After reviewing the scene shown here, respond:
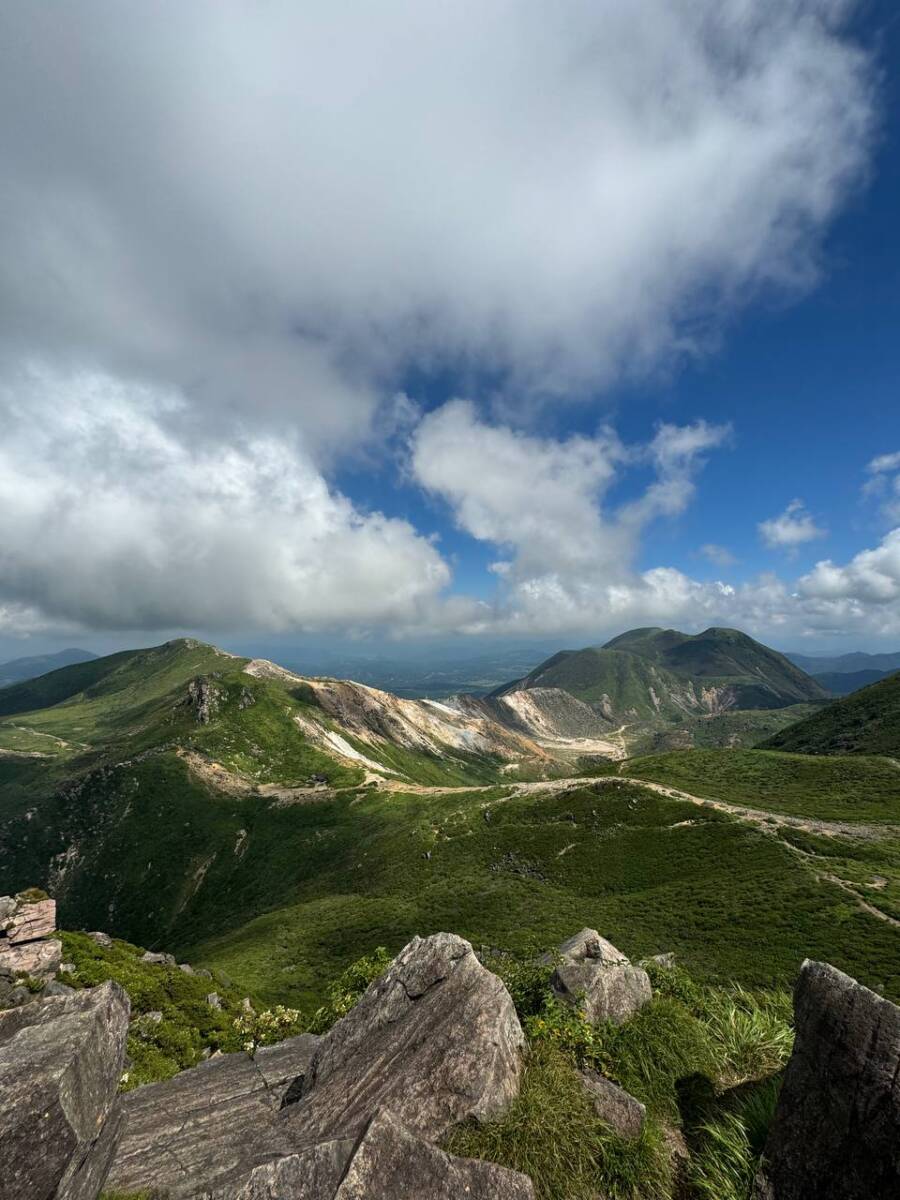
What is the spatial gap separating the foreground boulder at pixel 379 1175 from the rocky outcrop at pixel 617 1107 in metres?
3.22

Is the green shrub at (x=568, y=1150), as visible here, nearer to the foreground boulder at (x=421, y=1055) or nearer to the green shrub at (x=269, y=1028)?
the foreground boulder at (x=421, y=1055)

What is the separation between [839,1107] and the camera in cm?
815

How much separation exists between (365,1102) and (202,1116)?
249 inches

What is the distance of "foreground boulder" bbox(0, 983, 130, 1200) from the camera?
27.3ft

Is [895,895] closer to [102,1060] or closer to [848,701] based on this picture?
[102,1060]

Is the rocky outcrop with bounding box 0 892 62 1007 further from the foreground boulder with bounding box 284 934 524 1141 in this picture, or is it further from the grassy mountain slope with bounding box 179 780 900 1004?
the grassy mountain slope with bounding box 179 780 900 1004

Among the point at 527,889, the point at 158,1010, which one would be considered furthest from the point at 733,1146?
the point at 527,889

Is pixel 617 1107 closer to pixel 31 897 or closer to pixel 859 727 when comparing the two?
pixel 31 897

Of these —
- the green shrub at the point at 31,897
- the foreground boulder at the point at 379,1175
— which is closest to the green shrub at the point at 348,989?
the foreground boulder at the point at 379,1175

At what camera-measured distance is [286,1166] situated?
8.02 m

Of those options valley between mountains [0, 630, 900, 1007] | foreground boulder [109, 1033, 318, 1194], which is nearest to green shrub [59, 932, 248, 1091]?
foreground boulder [109, 1033, 318, 1194]

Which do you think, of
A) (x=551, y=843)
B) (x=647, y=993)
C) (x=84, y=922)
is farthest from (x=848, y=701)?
(x=84, y=922)

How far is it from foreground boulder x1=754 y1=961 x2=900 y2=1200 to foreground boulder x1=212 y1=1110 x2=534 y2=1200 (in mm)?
4456

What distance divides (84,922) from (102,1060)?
15545 centimetres
